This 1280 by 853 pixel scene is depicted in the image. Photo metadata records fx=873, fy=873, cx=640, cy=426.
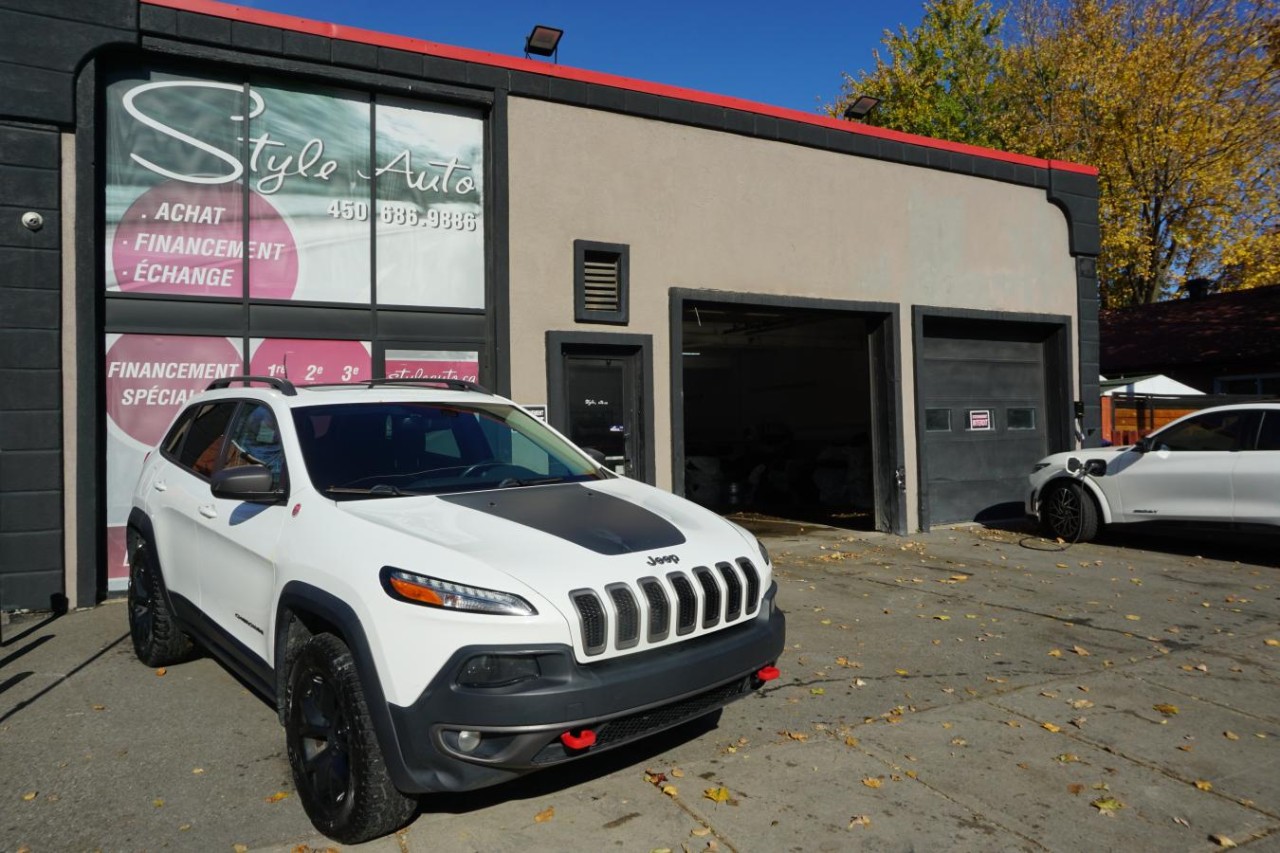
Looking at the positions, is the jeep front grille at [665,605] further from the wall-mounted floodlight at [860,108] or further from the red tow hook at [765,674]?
the wall-mounted floodlight at [860,108]

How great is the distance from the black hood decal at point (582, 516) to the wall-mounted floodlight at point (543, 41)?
679cm

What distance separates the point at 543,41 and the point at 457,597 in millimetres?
7953

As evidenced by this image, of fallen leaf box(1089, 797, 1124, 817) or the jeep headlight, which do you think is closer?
the jeep headlight

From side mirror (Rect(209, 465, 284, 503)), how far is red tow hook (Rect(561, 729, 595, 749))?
167 centimetres

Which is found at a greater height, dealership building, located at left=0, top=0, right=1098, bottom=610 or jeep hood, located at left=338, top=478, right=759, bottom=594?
dealership building, located at left=0, top=0, right=1098, bottom=610

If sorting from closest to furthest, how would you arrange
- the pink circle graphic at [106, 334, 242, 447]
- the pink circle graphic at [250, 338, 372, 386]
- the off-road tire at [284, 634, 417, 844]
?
1. the off-road tire at [284, 634, 417, 844]
2. the pink circle graphic at [106, 334, 242, 447]
3. the pink circle graphic at [250, 338, 372, 386]

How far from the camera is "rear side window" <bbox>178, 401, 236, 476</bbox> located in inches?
187

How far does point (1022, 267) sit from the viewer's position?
12.4 meters

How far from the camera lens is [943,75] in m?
32.6

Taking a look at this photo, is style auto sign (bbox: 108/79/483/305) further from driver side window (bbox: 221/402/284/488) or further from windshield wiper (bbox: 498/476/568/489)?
windshield wiper (bbox: 498/476/568/489)

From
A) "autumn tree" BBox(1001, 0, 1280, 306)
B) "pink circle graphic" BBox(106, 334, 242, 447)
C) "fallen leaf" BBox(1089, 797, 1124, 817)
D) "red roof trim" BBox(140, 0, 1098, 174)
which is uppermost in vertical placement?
"autumn tree" BBox(1001, 0, 1280, 306)

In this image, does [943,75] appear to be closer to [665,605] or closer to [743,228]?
[743,228]

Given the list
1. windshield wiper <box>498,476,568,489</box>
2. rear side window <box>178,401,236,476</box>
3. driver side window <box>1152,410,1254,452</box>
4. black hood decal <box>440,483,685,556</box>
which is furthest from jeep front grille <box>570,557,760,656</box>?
driver side window <box>1152,410,1254,452</box>

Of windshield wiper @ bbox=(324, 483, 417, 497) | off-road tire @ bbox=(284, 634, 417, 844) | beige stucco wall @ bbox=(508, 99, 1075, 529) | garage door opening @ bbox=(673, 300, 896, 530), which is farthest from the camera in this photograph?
garage door opening @ bbox=(673, 300, 896, 530)
